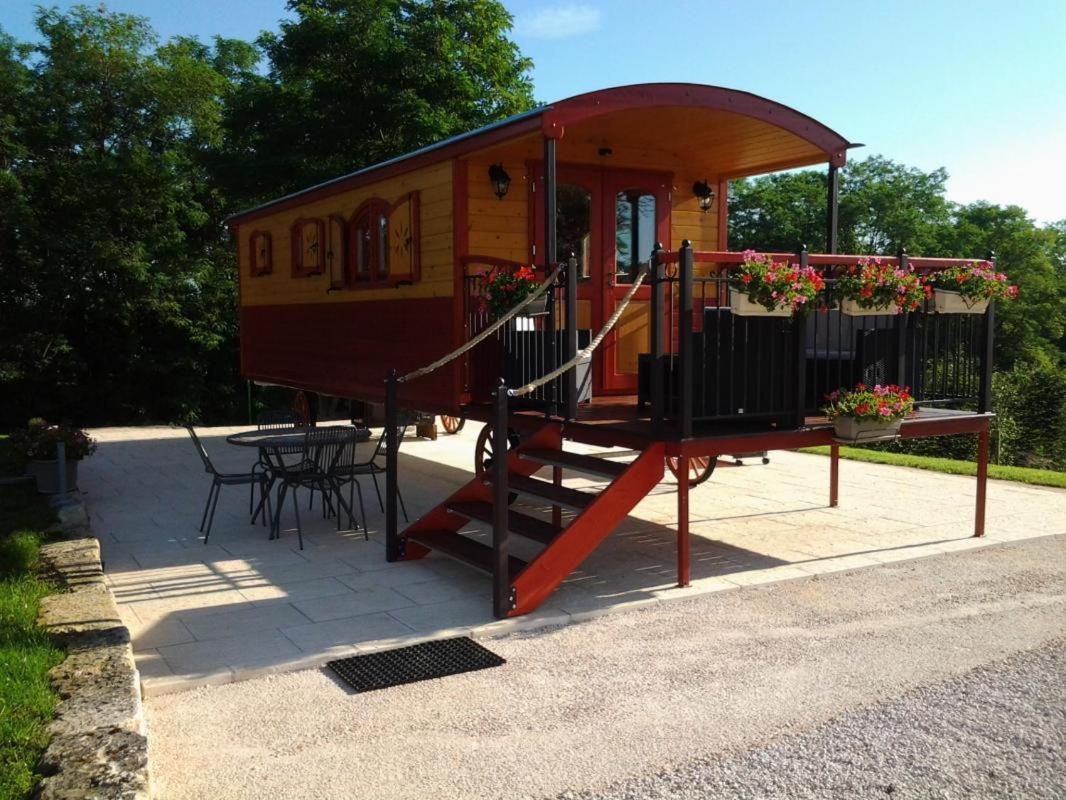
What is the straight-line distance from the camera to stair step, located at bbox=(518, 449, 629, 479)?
17.9 ft

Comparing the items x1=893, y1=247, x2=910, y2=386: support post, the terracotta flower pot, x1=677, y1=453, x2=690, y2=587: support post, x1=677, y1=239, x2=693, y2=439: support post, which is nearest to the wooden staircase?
x1=677, y1=453, x2=690, y2=587: support post

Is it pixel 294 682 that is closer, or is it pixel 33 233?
pixel 294 682

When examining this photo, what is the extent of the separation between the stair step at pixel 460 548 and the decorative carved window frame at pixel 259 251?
5.96 m

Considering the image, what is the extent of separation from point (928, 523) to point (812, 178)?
33.8m

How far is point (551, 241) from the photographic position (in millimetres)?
5773

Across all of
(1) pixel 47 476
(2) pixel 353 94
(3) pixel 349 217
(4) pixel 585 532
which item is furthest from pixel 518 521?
(2) pixel 353 94

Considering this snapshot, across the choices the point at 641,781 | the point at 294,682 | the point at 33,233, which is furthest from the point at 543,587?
the point at 33,233

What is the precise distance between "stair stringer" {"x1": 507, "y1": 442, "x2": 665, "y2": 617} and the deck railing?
0.29m

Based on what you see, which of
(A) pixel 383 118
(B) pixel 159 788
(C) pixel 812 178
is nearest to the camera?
(B) pixel 159 788

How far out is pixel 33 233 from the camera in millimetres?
18000

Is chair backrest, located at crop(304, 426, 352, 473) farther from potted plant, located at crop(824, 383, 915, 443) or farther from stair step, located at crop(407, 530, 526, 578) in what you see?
potted plant, located at crop(824, 383, 915, 443)

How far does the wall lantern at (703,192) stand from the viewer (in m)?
8.16

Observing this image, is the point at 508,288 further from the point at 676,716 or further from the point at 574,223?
the point at 676,716

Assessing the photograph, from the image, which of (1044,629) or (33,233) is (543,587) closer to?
(1044,629)
